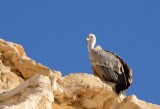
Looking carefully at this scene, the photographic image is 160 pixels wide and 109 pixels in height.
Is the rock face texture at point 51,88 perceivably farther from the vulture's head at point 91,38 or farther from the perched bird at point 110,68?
the vulture's head at point 91,38

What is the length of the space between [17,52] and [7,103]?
3317 millimetres

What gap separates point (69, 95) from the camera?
39.1 feet

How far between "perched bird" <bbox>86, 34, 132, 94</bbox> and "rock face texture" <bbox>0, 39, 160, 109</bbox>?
1.28 metres

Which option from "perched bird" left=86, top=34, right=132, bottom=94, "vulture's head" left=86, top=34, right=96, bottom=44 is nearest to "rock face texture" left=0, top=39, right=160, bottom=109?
"perched bird" left=86, top=34, right=132, bottom=94

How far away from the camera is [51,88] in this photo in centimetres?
1072

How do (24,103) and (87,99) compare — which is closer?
(24,103)

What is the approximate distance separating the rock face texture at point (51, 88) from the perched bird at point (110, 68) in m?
1.28

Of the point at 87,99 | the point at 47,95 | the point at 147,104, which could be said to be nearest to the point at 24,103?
the point at 47,95

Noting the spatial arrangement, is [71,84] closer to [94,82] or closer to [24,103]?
[94,82]

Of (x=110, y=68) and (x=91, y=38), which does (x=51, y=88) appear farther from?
(x=91, y=38)

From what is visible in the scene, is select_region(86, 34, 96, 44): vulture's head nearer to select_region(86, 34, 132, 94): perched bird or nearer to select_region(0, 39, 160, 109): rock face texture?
select_region(86, 34, 132, 94): perched bird

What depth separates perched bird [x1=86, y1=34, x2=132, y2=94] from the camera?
1470cm

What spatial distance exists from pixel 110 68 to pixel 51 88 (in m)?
4.97

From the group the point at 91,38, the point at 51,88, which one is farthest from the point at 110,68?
the point at 51,88
